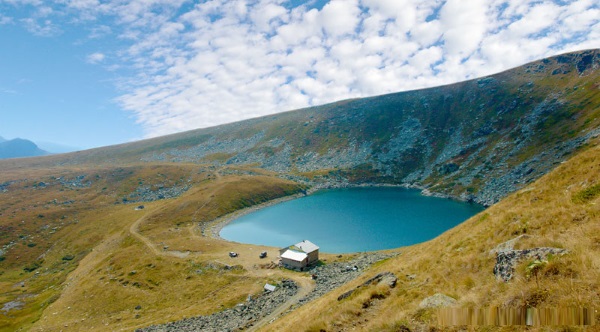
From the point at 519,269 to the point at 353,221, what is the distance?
97.4 metres

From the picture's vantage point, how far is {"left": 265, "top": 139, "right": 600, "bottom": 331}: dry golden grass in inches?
380

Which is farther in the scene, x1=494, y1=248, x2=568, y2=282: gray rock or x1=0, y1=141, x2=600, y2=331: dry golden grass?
x1=0, y1=141, x2=600, y2=331: dry golden grass

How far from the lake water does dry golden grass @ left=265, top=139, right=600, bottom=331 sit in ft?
196

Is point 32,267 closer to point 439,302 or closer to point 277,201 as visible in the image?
point 277,201

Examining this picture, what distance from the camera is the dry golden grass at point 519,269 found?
965 centimetres

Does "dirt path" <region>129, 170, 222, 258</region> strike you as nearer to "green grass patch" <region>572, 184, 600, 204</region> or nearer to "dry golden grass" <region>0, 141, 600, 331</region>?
"dry golden grass" <region>0, 141, 600, 331</region>

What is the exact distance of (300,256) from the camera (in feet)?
210

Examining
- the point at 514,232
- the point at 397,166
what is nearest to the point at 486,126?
the point at 397,166

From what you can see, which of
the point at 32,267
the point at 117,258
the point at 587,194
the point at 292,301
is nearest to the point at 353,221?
the point at 292,301

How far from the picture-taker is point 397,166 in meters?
181

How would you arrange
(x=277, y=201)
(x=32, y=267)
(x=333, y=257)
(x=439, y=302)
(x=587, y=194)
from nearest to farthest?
(x=439, y=302), (x=587, y=194), (x=333, y=257), (x=32, y=267), (x=277, y=201)

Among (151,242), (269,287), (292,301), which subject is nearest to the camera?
(292,301)

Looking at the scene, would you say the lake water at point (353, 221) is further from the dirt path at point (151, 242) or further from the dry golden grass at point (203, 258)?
the dry golden grass at point (203, 258)

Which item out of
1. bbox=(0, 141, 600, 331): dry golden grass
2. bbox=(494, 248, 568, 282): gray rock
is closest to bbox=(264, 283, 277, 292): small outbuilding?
bbox=(0, 141, 600, 331): dry golden grass
